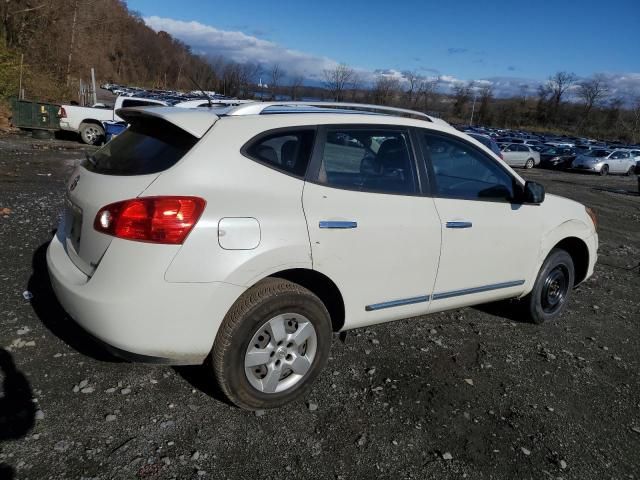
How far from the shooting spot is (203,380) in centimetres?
321

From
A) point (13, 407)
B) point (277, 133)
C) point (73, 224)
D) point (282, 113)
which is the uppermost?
point (282, 113)

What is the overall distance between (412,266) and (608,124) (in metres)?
114

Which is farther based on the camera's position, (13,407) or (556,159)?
(556,159)

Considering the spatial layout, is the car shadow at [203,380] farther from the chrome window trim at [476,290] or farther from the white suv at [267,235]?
the chrome window trim at [476,290]

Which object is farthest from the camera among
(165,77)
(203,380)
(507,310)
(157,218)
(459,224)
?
(165,77)

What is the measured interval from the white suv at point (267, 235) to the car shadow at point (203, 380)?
0.31m

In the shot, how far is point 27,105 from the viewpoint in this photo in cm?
1877

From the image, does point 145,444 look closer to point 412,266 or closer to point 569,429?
point 412,266

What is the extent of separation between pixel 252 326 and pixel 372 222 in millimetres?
988

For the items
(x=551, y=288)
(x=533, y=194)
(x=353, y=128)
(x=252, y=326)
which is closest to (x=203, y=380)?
(x=252, y=326)

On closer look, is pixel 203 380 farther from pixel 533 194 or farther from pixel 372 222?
pixel 533 194

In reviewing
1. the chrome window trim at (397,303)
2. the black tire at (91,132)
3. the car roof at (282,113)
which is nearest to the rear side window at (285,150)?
the car roof at (282,113)

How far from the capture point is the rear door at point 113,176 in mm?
2631

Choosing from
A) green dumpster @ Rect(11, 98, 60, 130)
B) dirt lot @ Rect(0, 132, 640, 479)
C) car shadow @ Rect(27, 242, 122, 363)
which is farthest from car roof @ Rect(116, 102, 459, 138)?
green dumpster @ Rect(11, 98, 60, 130)
